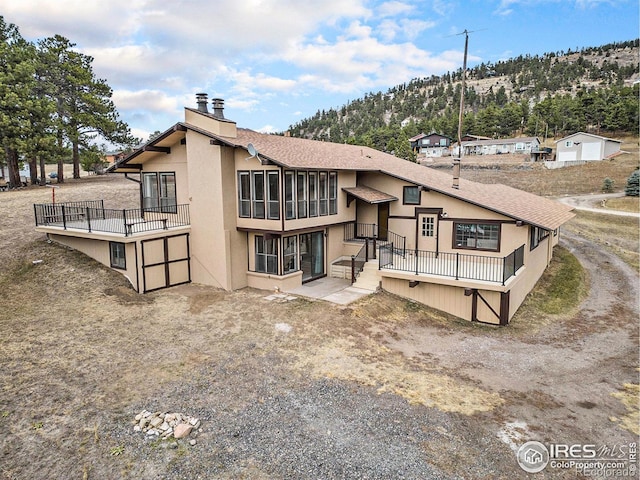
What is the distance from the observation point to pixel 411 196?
1991cm

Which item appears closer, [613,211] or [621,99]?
[613,211]

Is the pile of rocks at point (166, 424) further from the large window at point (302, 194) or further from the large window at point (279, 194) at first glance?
the large window at point (302, 194)

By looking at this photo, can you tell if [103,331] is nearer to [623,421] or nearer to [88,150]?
[623,421]

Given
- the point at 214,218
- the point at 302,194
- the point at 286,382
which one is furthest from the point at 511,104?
the point at 286,382

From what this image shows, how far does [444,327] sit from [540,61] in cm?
19506

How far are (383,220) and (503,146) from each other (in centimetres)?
6541

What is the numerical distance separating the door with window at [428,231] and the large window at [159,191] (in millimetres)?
11685

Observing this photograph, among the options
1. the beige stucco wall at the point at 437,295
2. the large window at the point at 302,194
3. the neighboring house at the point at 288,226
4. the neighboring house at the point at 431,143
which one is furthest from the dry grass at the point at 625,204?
the neighboring house at the point at 431,143

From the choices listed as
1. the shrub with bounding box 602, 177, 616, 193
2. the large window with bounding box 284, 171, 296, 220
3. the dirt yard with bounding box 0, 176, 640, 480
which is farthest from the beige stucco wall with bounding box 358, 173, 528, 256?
the shrub with bounding box 602, 177, 616, 193

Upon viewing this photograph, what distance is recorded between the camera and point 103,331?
1259 centimetres

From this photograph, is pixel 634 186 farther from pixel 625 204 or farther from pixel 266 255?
pixel 266 255

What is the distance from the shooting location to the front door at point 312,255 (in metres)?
18.6

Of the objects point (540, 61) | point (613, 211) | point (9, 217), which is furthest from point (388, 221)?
point (540, 61)

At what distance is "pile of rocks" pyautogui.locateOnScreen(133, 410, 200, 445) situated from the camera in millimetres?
7984
